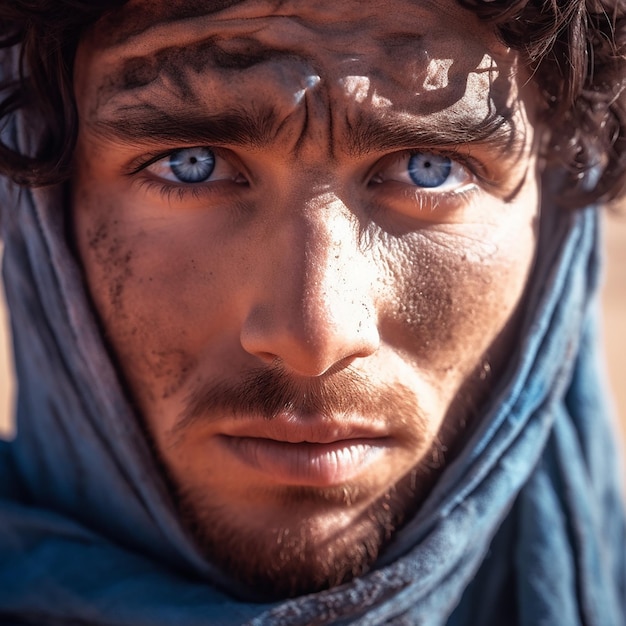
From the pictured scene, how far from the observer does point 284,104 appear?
1408 mm

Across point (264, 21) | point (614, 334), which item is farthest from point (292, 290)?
point (614, 334)

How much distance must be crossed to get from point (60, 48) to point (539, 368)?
1034 mm

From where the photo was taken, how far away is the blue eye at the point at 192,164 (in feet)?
5.02

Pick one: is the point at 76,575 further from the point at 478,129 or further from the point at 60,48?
the point at 478,129

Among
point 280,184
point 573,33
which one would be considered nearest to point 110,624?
point 280,184

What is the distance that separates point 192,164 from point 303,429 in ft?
1.52

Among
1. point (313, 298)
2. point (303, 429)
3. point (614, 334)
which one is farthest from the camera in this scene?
point (614, 334)

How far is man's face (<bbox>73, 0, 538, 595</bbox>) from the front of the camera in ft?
4.68

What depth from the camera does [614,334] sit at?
6141 millimetres

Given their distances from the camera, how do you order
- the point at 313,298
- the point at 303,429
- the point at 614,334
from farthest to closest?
the point at 614,334, the point at 303,429, the point at 313,298

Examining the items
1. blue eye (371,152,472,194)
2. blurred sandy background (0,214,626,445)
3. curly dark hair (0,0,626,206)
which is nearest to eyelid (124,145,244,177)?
curly dark hair (0,0,626,206)

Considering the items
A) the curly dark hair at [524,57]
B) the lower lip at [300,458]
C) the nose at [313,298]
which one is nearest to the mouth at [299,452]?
the lower lip at [300,458]

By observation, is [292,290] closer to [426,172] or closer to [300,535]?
[426,172]

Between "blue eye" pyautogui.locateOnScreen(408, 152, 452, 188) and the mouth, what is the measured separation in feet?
1.39
